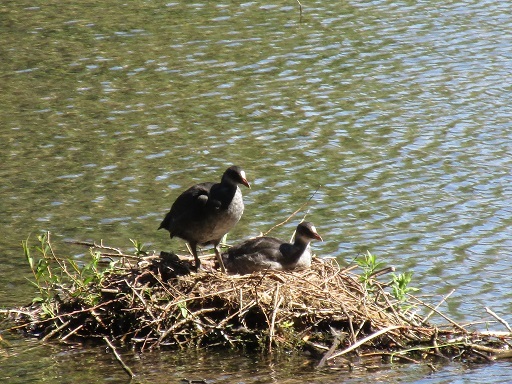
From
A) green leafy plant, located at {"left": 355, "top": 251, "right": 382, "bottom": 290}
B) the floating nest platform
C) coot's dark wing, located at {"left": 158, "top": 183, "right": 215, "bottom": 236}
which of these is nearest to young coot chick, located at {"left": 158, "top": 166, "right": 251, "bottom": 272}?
coot's dark wing, located at {"left": 158, "top": 183, "right": 215, "bottom": 236}

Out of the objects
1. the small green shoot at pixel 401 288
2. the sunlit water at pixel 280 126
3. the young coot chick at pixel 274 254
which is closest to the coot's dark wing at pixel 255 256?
the young coot chick at pixel 274 254

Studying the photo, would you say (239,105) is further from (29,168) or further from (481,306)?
(481,306)

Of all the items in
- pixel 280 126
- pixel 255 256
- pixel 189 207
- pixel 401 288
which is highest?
pixel 189 207

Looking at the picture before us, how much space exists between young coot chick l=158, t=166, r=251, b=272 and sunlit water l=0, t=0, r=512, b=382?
84.4 inches

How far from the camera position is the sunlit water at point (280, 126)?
13.2 metres

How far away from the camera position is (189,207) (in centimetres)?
1064

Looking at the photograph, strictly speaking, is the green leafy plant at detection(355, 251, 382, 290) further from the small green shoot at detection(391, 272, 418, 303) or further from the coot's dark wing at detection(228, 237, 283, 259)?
the coot's dark wing at detection(228, 237, 283, 259)

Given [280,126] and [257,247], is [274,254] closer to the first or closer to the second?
[257,247]

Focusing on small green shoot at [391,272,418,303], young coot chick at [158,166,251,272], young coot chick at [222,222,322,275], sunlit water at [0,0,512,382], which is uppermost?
young coot chick at [158,166,251,272]

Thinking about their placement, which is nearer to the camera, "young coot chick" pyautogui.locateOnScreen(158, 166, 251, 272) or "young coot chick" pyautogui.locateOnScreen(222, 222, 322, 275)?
"young coot chick" pyautogui.locateOnScreen(158, 166, 251, 272)

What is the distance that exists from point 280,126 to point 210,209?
6.88 m

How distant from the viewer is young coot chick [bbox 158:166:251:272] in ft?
34.5

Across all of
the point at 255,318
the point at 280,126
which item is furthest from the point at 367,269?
the point at 280,126

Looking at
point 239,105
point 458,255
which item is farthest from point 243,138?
point 458,255
